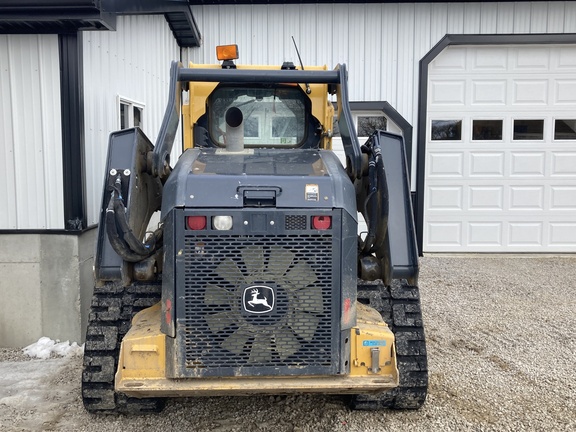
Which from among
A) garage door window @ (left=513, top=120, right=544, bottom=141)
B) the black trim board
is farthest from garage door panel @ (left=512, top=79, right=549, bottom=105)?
the black trim board

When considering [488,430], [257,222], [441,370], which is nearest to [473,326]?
[441,370]

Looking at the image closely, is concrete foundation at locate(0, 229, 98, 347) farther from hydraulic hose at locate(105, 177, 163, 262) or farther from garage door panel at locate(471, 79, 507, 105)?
garage door panel at locate(471, 79, 507, 105)

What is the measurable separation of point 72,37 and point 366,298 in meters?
3.68

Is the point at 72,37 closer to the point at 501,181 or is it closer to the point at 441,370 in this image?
the point at 441,370

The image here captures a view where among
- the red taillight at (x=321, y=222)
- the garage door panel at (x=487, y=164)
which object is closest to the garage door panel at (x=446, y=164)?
the garage door panel at (x=487, y=164)

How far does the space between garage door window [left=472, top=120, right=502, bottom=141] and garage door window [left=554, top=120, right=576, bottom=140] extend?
1015 mm

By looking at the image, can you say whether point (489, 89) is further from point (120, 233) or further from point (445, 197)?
point (120, 233)

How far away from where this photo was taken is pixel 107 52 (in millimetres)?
6375

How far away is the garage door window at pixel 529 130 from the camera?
10.3 m

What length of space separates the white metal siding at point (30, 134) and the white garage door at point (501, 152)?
21.6 ft

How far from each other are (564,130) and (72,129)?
27.6 feet

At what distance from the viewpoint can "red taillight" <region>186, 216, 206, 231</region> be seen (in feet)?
10.7

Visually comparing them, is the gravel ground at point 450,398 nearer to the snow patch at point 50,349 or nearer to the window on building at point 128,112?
the snow patch at point 50,349

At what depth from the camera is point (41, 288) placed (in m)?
A: 5.68
